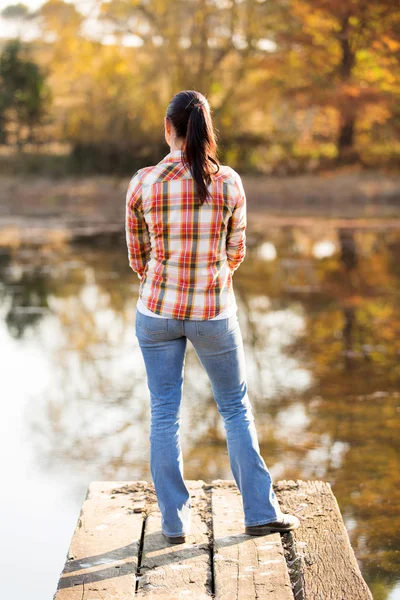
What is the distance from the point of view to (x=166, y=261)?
302 centimetres

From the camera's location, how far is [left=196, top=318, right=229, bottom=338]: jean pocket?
302 centimetres

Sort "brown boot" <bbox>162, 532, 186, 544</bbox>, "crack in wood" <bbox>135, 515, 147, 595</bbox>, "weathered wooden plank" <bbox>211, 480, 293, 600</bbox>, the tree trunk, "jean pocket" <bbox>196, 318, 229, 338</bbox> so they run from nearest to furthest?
"weathered wooden plank" <bbox>211, 480, 293, 600</bbox>, "crack in wood" <bbox>135, 515, 147, 595</bbox>, "jean pocket" <bbox>196, 318, 229, 338</bbox>, "brown boot" <bbox>162, 532, 186, 544</bbox>, the tree trunk

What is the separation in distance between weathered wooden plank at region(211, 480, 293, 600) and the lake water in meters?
0.53

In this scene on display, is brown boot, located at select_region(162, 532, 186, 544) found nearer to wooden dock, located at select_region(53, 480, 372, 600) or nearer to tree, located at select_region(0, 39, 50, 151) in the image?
wooden dock, located at select_region(53, 480, 372, 600)

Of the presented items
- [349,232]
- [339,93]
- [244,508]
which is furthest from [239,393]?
[339,93]

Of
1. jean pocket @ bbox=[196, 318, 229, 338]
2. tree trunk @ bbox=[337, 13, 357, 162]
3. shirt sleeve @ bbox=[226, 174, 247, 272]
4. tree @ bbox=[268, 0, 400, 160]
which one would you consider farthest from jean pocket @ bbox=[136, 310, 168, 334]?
tree trunk @ bbox=[337, 13, 357, 162]

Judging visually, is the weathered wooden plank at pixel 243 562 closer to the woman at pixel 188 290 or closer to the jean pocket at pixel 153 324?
the woman at pixel 188 290

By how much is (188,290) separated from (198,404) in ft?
9.30

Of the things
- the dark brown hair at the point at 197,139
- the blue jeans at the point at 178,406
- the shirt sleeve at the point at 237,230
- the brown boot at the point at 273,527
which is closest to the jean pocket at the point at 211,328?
the blue jeans at the point at 178,406

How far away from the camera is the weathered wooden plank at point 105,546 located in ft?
9.33

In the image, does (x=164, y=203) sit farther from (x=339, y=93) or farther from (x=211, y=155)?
(x=339, y=93)

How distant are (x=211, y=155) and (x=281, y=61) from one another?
78.7 ft

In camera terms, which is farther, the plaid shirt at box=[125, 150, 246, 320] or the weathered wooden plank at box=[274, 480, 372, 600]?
the plaid shirt at box=[125, 150, 246, 320]

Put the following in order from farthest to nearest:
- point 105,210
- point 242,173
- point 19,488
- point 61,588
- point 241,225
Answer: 1. point 242,173
2. point 105,210
3. point 19,488
4. point 241,225
5. point 61,588
